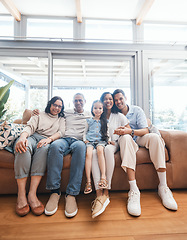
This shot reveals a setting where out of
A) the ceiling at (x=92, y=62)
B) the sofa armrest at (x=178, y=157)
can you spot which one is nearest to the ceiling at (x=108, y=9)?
the ceiling at (x=92, y=62)

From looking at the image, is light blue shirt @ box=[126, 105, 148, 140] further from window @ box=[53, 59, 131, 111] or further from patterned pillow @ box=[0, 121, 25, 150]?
patterned pillow @ box=[0, 121, 25, 150]

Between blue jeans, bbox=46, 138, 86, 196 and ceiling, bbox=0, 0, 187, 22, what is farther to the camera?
ceiling, bbox=0, 0, 187, 22

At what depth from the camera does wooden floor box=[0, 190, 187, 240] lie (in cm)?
95

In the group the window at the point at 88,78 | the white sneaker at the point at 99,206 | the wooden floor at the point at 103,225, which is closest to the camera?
the wooden floor at the point at 103,225

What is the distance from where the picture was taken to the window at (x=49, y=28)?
2.82 m

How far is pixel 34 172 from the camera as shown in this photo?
4.19 ft

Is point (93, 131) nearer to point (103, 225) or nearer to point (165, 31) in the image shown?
point (103, 225)

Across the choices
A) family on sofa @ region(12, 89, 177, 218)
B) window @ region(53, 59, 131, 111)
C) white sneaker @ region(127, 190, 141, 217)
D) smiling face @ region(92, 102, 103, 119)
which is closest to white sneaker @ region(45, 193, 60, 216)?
family on sofa @ region(12, 89, 177, 218)

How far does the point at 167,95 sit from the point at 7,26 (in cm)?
334

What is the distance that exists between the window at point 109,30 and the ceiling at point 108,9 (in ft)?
0.32

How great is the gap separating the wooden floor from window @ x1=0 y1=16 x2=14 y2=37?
2.90 meters

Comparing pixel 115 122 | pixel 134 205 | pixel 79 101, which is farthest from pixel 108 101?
pixel 134 205

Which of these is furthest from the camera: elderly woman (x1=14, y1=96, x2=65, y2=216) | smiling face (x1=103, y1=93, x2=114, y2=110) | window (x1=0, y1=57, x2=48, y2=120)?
window (x1=0, y1=57, x2=48, y2=120)

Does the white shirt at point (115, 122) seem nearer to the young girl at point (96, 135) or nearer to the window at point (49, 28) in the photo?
the young girl at point (96, 135)
